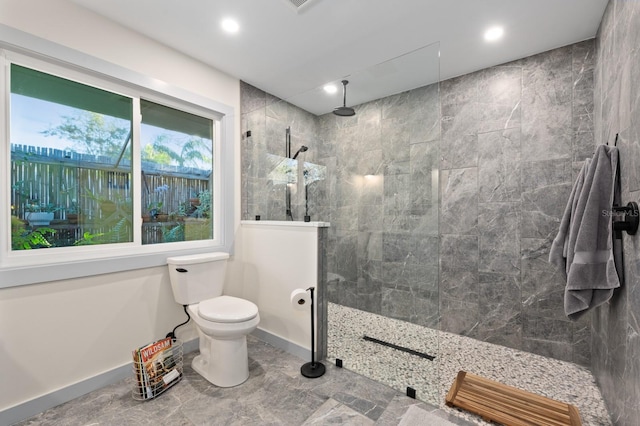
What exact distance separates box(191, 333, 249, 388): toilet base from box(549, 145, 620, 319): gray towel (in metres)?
2.06

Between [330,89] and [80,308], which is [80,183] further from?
[330,89]

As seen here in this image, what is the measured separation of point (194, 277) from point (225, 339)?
1.83 ft

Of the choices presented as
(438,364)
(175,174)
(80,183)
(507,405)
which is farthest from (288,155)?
(507,405)

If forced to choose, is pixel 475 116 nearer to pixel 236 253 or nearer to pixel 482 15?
pixel 482 15

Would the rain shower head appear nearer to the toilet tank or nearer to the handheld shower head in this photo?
the handheld shower head

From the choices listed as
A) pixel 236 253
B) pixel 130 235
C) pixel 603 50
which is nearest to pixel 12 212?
pixel 130 235

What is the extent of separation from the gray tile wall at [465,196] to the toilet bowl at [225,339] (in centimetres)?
71

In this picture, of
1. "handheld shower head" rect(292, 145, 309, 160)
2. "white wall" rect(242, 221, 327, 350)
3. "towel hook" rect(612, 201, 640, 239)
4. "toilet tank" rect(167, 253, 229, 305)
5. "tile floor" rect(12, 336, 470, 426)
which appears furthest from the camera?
"handheld shower head" rect(292, 145, 309, 160)

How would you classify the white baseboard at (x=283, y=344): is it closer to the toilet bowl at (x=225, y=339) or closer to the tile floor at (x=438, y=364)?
the tile floor at (x=438, y=364)

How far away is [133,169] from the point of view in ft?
6.89

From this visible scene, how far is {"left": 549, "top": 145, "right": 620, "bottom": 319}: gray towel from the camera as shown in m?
1.45

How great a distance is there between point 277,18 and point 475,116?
1894 millimetres

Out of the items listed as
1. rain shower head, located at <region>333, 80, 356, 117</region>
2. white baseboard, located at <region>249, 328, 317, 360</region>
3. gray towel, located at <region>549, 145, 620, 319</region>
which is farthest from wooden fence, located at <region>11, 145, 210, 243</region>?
gray towel, located at <region>549, 145, 620, 319</region>

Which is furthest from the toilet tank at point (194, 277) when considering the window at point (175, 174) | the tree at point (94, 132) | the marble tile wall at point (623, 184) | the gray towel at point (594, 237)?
the marble tile wall at point (623, 184)
